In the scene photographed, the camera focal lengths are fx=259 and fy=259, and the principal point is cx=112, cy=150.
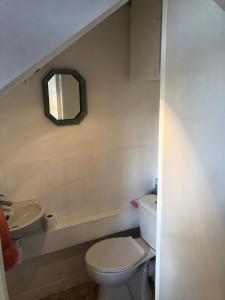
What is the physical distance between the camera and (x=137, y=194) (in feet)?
7.95

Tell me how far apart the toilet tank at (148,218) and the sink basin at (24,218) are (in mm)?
807

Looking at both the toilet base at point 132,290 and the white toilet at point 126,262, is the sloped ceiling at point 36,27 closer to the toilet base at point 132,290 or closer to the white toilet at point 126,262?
the white toilet at point 126,262

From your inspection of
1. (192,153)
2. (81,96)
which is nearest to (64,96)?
(81,96)

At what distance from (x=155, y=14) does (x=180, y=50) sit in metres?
0.72

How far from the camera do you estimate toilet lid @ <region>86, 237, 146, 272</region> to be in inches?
74.4

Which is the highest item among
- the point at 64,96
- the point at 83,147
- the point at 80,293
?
the point at 64,96

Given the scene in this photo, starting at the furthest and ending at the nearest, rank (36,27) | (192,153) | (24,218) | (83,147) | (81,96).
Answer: (83,147)
(81,96)
(24,218)
(192,153)
(36,27)

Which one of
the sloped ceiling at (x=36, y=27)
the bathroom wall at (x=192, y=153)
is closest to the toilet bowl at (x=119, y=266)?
the bathroom wall at (x=192, y=153)

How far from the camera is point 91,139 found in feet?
6.90

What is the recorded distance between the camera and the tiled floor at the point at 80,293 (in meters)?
2.24

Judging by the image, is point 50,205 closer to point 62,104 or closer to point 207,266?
point 62,104

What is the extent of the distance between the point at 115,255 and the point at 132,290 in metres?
0.40

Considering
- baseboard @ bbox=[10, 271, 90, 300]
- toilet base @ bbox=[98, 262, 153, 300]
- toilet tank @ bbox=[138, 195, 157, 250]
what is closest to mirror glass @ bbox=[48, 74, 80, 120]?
toilet tank @ bbox=[138, 195, 157, 250]

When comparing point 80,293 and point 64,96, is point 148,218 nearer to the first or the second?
point 80,293
